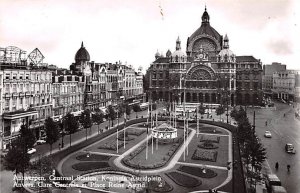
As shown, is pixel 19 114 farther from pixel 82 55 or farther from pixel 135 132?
pixel 82 55

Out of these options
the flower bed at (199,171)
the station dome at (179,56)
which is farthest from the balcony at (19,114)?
the station dome at (179,56)

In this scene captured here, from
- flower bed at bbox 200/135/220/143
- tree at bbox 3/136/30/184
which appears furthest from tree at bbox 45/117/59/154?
flower bed at bbox 200/135/220/143

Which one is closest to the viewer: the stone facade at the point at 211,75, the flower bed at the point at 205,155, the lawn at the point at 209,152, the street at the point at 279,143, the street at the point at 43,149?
the street at the point at 43,149

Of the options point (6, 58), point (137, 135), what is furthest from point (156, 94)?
point (6, 58)

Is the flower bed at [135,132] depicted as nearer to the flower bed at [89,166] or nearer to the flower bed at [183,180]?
the flower bed at [89,166]

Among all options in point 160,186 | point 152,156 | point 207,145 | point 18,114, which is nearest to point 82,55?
point 18,114

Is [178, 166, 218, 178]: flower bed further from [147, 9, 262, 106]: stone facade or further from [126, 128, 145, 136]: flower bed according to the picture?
[147, 9, 262, 106]: stone facade
